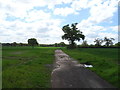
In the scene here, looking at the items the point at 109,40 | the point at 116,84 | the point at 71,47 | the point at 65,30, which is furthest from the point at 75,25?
Result: the point at 109,40

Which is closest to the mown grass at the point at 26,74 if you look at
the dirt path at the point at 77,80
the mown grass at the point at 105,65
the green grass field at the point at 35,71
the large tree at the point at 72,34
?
the green grass field at the point at 35,71

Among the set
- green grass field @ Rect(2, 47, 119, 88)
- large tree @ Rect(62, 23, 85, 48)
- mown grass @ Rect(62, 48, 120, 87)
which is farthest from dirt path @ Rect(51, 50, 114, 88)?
large tree @ Rect(62, 23, 85, 48)

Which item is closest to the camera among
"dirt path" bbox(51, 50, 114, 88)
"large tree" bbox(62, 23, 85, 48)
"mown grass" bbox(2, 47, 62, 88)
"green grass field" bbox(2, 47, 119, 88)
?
"dirt path" bbox(51, 50, 114, 88)

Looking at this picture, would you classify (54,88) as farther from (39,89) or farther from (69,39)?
(69,39)

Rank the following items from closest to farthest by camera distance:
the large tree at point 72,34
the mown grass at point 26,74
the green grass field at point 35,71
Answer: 1. the mown grass at point 26,74
2. the green grass field at point 35,71
3. the large tree at point 72,34

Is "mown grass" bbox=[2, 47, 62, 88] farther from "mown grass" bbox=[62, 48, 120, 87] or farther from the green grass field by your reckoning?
"mown grass" bbox=[62, 48, 120, 87]

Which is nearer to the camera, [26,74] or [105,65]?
[26,74]

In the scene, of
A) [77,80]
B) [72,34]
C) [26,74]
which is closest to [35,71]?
[26,74]

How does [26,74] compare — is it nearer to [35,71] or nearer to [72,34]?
[35,71]

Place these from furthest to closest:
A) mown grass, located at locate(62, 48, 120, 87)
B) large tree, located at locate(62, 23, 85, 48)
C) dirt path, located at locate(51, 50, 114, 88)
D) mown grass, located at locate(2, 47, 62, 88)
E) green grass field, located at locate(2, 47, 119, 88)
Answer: large tree, located at locate(62, 23, 85, 48)
mown grass, located at locate(62, 48, 120, 87)
green grass field, located at locate(2, 47, 119, 88)
mown grass, located at locate(2, 47, 62, 88)
dirt path, located at locate(51, 50, 114, 88)

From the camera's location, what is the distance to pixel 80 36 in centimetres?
7069

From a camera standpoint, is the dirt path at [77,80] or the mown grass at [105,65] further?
the mown grass at [105,65]

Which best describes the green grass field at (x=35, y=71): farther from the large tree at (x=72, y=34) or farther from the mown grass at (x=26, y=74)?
the large tree at (x=72, y=34)

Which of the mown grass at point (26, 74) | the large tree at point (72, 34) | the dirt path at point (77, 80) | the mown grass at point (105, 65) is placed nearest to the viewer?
the dirt path at point (77, 80)
